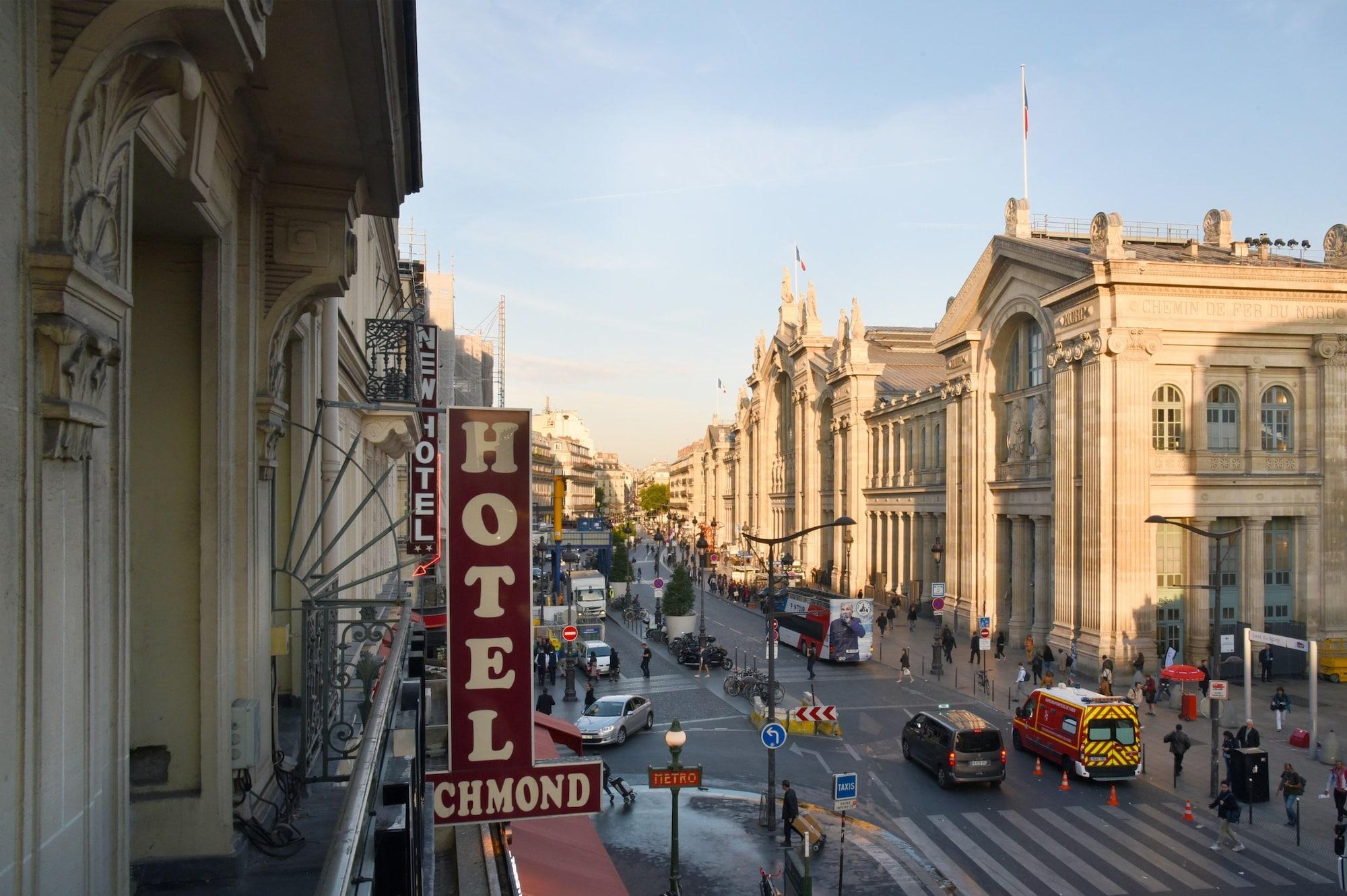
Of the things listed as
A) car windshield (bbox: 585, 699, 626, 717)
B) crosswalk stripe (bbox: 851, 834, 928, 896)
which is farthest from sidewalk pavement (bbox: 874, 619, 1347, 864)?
car windshield (bbox: 585, 699, 626, 717)

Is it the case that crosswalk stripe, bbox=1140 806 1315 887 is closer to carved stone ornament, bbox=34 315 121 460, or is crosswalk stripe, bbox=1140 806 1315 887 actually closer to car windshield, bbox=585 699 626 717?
car windshield, bbox=585 699 626 717

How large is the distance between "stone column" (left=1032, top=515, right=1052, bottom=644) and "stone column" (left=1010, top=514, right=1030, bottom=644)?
1349 millimetres

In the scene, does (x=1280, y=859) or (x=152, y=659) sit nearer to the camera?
(x=152, y=659)

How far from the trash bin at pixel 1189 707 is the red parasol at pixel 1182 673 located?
87cm

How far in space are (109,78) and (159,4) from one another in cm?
33

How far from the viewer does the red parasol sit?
27938 mm

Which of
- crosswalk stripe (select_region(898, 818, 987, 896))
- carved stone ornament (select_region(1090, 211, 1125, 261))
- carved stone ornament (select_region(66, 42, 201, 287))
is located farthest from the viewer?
carved stone ornament (select_region(1090, 211, 1125, 261))

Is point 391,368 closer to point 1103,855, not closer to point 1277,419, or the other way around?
point 1103,855

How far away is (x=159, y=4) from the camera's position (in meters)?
3.13

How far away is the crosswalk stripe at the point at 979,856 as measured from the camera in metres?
16.4

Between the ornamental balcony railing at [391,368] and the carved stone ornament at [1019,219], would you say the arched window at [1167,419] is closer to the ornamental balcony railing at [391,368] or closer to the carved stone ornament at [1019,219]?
the carved stone ornament at [1019,219]

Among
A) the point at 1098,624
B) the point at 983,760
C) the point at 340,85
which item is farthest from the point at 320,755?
the point at 1098,624

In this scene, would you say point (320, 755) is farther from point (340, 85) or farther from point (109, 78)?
point (109, 78)

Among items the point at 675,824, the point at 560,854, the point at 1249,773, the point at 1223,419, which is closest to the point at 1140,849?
the point at 1249,773
